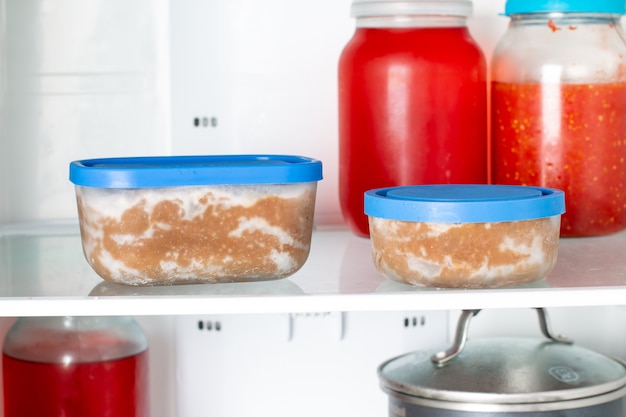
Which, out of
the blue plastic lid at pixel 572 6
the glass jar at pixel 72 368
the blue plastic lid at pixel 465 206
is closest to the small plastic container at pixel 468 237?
the blue plastic lid at pixel 465 206

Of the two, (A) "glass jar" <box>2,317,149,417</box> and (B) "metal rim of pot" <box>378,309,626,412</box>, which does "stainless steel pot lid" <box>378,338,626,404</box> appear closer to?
(B) "metal rim of pot" <box>378,309,626,412</box>

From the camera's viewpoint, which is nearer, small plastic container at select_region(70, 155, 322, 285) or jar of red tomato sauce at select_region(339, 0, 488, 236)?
small plastic container at select_region(70, 155, 322, 285)

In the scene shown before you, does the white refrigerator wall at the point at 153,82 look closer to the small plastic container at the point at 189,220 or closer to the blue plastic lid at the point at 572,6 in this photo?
the blue plastic lid at the point at 572,6

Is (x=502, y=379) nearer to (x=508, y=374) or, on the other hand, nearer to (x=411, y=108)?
(x=508, y=374)

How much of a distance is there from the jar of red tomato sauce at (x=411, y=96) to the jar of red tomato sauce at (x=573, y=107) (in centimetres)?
6

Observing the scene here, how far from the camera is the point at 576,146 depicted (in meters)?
1.19

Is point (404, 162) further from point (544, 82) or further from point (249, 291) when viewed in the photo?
point (249, 291)

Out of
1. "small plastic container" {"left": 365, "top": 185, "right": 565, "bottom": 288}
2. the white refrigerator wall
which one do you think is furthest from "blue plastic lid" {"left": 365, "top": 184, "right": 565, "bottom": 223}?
the white refrigerator wall

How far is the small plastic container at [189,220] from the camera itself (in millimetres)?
952

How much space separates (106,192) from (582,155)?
1.82 feet

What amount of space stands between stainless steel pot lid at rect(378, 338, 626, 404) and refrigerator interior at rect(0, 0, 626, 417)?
0.15m

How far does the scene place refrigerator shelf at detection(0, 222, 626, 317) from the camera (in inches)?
36.7

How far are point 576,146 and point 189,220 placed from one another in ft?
1.59

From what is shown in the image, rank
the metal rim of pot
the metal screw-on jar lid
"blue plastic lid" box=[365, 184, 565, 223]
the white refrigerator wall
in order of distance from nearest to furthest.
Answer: "blue plastic lid" box=[365, 184, 565, 223]
the metal rim of pot
the metal screw-on jar lid
the white refrigerator wall
